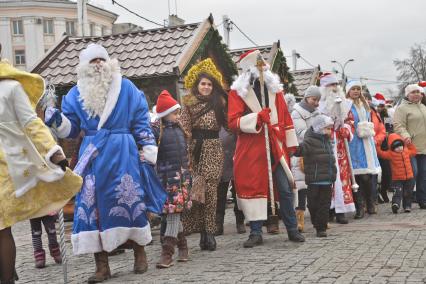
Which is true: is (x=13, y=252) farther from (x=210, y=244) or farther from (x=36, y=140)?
(x=210, y=244)

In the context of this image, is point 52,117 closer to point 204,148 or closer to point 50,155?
point 50,155

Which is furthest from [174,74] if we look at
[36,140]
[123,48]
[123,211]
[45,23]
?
[45,23]

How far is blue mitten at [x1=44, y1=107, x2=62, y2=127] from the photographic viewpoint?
18.4 feet

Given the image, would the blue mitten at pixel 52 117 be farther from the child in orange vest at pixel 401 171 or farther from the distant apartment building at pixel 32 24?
the distant apartment building at pixel 32 24

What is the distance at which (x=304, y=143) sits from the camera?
7984mm

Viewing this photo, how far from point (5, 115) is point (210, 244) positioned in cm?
289

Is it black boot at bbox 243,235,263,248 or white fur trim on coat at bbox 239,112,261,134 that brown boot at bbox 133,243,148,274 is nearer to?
black boot at bbox 243,235,263,248

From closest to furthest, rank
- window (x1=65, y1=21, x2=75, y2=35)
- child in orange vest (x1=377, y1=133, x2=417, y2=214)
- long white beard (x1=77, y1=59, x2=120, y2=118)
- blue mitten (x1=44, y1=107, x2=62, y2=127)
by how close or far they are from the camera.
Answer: blue mitten (x1=44, y1=107, x2=62, y2=127)
long white beard (x1=77, y1=59, x2=120, y2=118)
child in orange vest (x1=377, y1=133, x2=417, y2=214)
window (x1=65, y1=21, x2=75, y2=35)

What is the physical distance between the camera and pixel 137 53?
443 inches

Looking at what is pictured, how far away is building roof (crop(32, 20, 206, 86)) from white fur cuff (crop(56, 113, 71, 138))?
14.6 feet

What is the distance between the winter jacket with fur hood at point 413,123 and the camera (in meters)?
10.5

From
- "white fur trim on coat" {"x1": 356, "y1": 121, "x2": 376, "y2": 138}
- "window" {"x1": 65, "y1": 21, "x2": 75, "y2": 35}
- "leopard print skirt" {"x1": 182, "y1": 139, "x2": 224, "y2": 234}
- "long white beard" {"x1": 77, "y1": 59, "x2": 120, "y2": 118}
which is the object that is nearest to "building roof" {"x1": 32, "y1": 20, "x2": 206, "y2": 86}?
"white fur trim on coat" {"x1": 356, "y1": 121, "x2": 376, "y2": 138}

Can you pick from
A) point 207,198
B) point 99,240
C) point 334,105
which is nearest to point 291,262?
point 207,198

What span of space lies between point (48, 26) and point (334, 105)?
6429 centimetres
